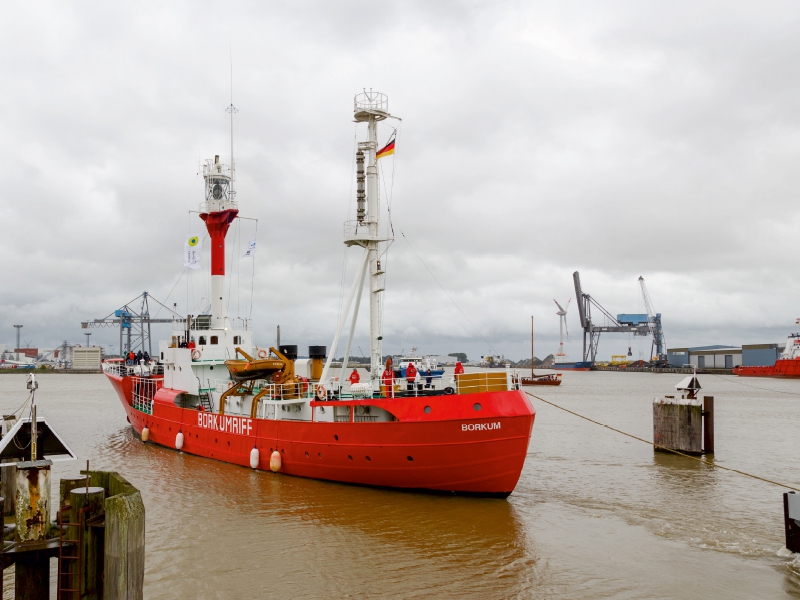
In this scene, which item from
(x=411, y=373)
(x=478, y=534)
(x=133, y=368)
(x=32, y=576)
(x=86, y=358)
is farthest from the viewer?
(x=86, y=358)

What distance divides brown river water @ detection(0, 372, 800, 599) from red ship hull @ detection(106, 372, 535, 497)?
55cm

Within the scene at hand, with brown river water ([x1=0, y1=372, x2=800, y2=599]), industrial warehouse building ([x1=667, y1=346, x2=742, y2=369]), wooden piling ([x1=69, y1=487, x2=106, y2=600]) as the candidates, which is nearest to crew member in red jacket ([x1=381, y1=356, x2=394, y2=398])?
brown river water ([x1=0, y1=372, x2=800, y2=599])

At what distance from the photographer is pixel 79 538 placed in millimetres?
8000

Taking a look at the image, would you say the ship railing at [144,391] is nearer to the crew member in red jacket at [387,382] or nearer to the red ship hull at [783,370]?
the crew member in red jacket at [387,382]

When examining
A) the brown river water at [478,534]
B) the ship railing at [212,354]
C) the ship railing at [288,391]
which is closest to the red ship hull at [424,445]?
the brown river water at [478,534]

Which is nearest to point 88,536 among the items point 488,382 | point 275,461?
point 488,382

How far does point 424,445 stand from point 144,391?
68.7ft

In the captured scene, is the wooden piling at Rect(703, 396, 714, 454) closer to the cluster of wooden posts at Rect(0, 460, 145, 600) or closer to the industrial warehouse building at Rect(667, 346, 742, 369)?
the cluster of wooden posts at Rect(0, 460, 145, 600)

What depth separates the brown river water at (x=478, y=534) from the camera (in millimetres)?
12320

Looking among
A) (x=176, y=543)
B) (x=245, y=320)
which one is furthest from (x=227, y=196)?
(x=176, y=543)

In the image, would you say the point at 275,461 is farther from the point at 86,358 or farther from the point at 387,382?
the point at 86,358

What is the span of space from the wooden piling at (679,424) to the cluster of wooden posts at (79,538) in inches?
906

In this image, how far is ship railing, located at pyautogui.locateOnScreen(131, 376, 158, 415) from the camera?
104 ft

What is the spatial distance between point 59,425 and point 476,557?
34.1m
